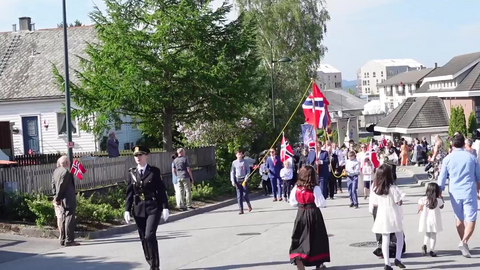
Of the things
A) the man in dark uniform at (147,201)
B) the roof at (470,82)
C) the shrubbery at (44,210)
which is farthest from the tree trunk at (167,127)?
the roof at (470,82)

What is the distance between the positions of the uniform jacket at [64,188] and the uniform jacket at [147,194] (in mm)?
4172

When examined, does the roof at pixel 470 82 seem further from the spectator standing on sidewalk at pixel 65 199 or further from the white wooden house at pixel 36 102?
the spectator standing on sidewalk at pixel 65 199

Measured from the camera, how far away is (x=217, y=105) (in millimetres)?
27500

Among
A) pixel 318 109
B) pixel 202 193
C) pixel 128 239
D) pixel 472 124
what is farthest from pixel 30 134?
pixel 472 124

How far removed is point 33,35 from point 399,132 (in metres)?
34.0

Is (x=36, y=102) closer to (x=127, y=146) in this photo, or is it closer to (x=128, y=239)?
(x=127, y=146)

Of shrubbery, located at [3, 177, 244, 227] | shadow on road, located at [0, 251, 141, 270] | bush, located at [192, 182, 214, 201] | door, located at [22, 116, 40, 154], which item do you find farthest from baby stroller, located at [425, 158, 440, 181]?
door, located at [22, 116, 40, 154]

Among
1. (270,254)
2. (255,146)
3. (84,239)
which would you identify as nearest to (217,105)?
(255,146)

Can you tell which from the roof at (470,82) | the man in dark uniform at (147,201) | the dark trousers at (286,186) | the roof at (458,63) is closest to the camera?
the man in dark uniform at (147,201)

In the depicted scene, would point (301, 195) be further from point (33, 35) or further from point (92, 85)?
point (33, 35)

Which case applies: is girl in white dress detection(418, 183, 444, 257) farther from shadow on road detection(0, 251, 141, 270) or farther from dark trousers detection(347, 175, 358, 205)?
dark trousers detection(347, 175, 358, 205)

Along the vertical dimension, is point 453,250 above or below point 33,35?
below

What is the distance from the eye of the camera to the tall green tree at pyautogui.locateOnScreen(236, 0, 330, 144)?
164ft

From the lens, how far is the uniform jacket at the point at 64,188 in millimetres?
14734
